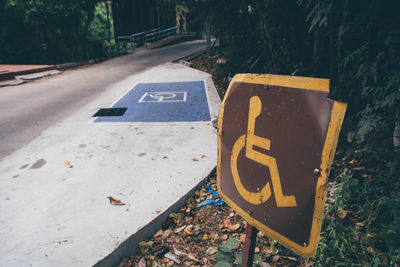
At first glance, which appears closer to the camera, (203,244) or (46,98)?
(203,244)

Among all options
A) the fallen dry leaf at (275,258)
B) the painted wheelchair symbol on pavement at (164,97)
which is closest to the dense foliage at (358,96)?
the fallen dry leaf at (275,258)

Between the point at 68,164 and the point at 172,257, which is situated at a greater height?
the point at 68,164

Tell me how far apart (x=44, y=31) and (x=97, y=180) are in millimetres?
17070

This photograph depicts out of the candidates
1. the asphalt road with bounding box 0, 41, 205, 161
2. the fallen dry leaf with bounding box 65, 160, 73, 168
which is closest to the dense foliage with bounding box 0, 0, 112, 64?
the asphalt road with bounding box 0, 41, 205, 161

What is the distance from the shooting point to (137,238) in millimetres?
2709

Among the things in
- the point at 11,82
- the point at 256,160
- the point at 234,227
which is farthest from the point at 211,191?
the point at 11,82

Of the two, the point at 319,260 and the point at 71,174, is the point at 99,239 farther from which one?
the point at 319,260

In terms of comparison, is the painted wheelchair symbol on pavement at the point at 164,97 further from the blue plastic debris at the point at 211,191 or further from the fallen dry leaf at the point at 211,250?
the fallen dry leaf at the point at 211,250

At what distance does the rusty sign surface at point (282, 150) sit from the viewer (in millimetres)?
1148

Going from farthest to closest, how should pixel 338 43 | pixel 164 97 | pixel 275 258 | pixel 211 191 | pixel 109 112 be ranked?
pixel 164 97, pixel 109 112, pixel 211 191, pixel 275 258, pixel 338 43

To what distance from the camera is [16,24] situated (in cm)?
1562

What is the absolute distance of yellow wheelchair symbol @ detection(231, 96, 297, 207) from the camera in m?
1.32

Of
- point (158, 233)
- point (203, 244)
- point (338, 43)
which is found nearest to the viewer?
point (338, 43)

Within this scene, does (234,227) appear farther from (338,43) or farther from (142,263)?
(338,43)
